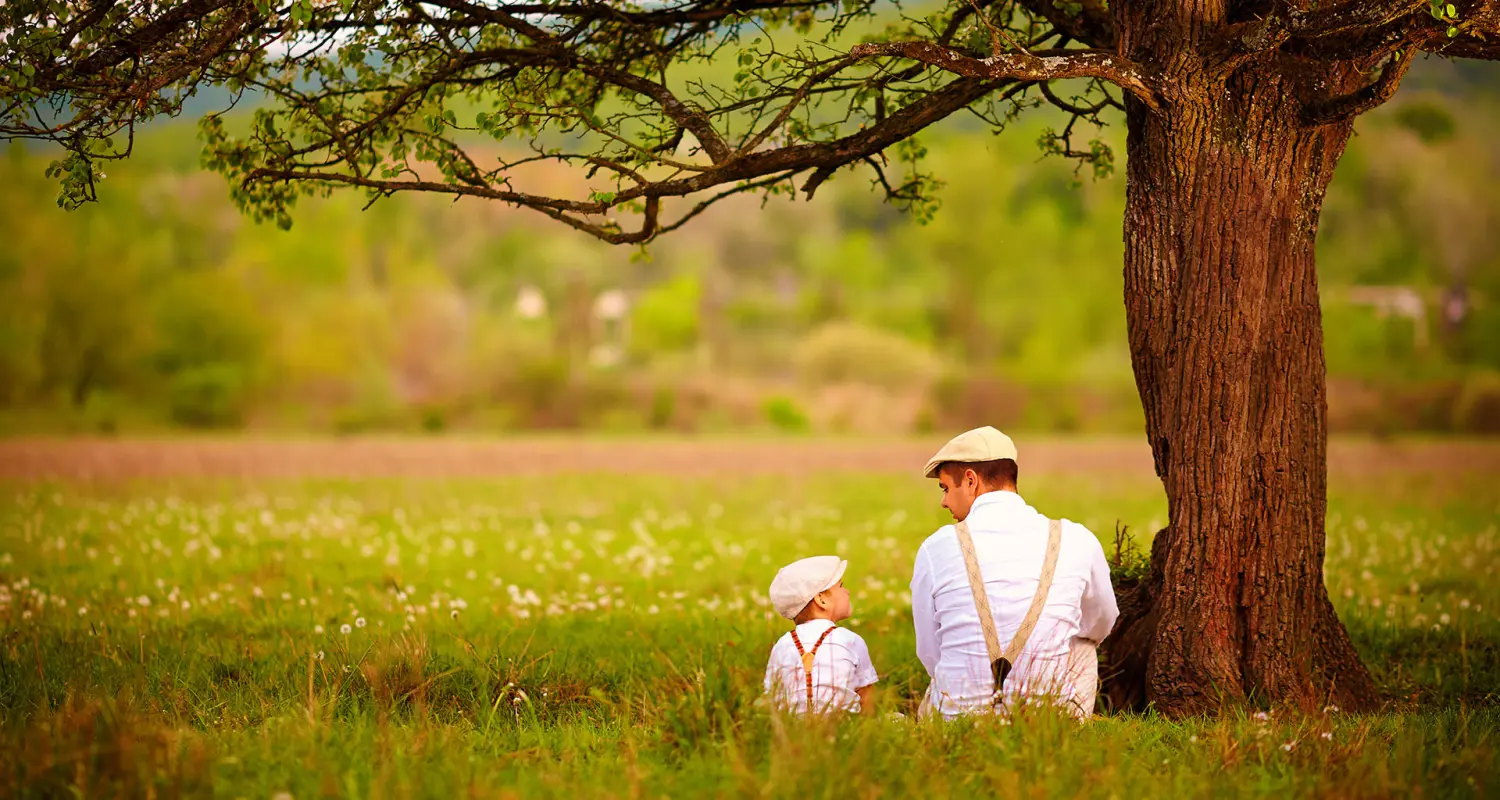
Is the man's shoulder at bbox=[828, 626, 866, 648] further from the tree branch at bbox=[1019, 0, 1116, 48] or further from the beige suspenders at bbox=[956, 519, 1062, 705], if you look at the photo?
the tree branch at bbox=[1019, 0, 1116, 48]

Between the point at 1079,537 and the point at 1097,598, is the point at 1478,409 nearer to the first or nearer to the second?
the point at 1097,598

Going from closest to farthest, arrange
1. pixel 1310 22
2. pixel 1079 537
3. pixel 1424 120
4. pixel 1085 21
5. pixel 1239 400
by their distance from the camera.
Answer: pixel 1079 537, pixel 1310 22, pixel 1239 400, pixel 1085 21, pixel 1424 120

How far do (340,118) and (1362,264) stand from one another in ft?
211

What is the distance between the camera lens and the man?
5.24 m

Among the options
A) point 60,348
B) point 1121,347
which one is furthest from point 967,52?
point 1121,347

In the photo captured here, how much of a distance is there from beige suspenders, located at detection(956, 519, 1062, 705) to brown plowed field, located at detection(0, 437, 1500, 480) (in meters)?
20.2

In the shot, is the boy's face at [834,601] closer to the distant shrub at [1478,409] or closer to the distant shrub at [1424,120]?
the distant shrub at [1424,120]

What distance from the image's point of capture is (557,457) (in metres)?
29.5

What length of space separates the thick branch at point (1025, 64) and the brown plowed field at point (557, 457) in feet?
63.9

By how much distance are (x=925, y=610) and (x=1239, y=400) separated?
2.16m

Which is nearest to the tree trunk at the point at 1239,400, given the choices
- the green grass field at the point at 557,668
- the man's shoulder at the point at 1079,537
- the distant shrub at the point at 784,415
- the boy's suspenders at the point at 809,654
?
the green grass field at the point at 557,668

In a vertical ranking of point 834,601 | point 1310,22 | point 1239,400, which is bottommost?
point 834,601

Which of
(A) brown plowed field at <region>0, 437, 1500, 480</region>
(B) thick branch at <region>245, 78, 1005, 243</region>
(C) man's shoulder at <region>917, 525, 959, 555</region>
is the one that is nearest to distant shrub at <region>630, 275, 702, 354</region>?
(A) brown plowed field at <region>0, 437, 1500, 480</region>

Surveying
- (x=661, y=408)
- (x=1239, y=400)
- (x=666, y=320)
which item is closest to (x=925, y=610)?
(x=1239, y=400)
